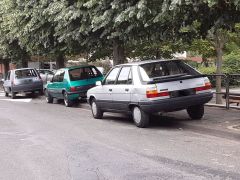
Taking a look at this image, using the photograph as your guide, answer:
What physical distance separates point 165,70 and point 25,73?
14.6 m

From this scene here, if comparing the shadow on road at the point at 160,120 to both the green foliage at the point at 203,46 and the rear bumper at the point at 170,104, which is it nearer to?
the rear bumper at the point at 170,104

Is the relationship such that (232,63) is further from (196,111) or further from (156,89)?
(156,89)

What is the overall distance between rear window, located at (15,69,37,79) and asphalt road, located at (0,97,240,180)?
39.1ft

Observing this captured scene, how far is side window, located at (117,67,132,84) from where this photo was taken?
462 inches

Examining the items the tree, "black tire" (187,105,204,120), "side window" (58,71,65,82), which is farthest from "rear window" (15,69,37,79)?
"black tire" (187,105,204,120)

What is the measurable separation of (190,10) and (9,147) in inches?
207

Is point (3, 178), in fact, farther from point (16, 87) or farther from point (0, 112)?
point (16, 87)

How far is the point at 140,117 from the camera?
36.6 feet

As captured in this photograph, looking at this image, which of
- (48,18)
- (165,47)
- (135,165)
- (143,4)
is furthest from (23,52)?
(135,165)

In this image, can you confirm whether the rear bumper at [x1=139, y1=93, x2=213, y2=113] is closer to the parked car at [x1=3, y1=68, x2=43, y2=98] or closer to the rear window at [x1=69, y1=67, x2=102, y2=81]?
the rear window at [x1=69, y1=67, x2=102, y2=81]

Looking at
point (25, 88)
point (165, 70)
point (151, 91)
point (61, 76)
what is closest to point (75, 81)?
point (61, 76)

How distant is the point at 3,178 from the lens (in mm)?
6805

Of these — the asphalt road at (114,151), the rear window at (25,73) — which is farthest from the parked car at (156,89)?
the rear window at (25,73)

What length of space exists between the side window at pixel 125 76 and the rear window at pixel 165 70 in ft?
1.53
